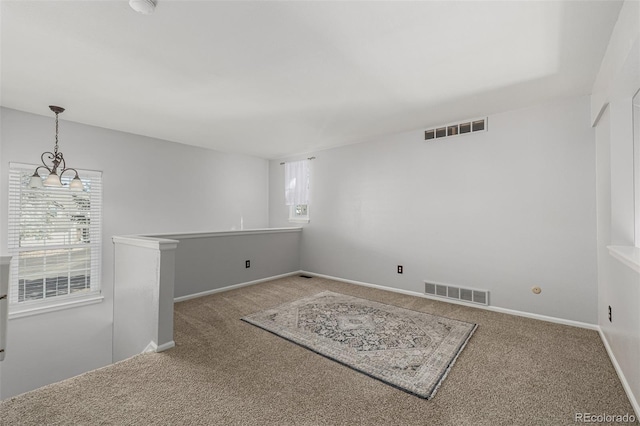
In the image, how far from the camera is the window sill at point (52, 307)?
11.0ft

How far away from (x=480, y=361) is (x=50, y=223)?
509 centimetres

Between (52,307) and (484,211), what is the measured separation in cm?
561

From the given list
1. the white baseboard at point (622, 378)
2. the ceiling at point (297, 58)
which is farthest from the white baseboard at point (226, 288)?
the white baseboard at point (622, 378)

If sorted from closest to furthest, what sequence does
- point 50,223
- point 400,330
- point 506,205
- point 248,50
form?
1. point 248,50
2. point 400,330
3. point 506,205
4. point 50,223

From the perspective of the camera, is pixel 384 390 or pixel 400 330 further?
pixel 400 330

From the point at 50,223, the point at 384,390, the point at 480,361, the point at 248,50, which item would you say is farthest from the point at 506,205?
the point at 50,223

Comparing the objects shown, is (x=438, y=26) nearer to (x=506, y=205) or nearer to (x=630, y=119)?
(x=630, y=119)

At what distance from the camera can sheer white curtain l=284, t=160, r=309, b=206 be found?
18.3ft

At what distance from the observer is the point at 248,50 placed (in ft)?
7.17

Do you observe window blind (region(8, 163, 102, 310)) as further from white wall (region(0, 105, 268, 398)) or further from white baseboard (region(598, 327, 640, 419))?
white baseboard (region(598, 327, 640, 419))

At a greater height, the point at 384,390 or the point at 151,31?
the point at 151,31

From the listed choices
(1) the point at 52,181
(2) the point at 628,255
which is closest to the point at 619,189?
(2) the point at 628,255

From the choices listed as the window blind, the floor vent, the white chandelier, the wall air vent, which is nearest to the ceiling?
the wall air vent

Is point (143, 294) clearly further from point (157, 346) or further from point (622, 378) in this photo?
point (622, 378)
